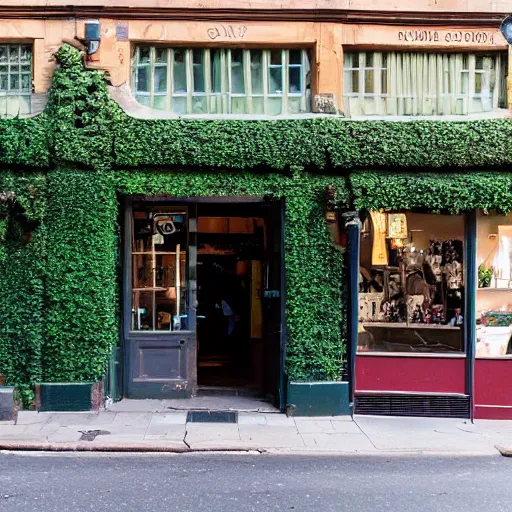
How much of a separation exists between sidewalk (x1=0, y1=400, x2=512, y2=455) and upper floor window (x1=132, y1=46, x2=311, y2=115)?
4.45 metres

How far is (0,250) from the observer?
10.1 m

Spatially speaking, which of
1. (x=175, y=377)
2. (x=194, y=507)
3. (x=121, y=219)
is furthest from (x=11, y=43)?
(x=194, y=507)

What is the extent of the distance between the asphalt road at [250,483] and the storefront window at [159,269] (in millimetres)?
2997

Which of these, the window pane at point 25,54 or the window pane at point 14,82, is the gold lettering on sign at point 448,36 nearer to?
the window pane at point 25,54

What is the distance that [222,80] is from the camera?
10688 millimetres

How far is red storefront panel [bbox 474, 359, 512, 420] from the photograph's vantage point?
10.3m

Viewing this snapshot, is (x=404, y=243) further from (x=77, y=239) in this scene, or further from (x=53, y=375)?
(x=53, y=375)

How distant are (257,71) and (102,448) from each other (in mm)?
5762

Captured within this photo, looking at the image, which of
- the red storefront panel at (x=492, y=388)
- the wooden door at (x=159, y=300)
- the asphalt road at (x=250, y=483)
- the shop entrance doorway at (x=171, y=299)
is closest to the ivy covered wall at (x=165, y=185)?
the shop entrance doorway at (x=171, y=299)

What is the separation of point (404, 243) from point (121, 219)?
13.7ft

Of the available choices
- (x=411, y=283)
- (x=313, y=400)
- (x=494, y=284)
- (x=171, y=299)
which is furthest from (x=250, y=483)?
(x=494, y=284)

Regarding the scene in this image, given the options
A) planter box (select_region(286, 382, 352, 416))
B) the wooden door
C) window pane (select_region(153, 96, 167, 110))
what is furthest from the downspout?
window pane (select_region(153, 96, 167, 110))

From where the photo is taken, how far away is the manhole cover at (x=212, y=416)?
994cm

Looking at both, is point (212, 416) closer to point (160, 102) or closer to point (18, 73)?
point (160, 102)
